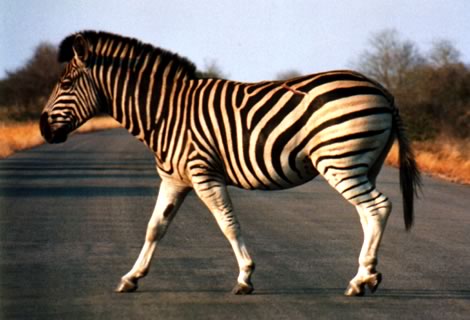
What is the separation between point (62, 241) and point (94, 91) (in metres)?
2.89

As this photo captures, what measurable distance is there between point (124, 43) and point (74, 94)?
1.76 ft

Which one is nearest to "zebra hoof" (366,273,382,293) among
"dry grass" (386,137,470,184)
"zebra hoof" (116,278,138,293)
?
"zebra hoof" (116,278,138,293)

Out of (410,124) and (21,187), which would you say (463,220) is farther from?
(410,124)

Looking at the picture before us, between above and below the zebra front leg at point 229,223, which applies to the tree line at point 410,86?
below

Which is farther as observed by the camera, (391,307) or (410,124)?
(410,124)

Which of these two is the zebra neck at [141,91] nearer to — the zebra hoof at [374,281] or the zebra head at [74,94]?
the zebra head at [74,94]

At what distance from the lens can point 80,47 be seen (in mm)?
8625

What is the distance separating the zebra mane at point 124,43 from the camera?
8.68 metres

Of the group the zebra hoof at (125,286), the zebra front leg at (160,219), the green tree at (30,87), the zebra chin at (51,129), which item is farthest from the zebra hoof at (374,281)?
the green tree at (30,87)

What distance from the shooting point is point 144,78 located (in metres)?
8.72

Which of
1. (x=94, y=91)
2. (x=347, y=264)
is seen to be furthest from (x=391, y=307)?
(x=94, y=91)

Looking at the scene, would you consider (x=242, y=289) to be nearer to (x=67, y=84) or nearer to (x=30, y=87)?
(x=67, y=84)

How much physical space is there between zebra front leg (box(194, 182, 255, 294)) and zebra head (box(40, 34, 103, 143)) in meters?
1.15

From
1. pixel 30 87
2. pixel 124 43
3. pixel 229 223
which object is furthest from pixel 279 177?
pixel 30 87
